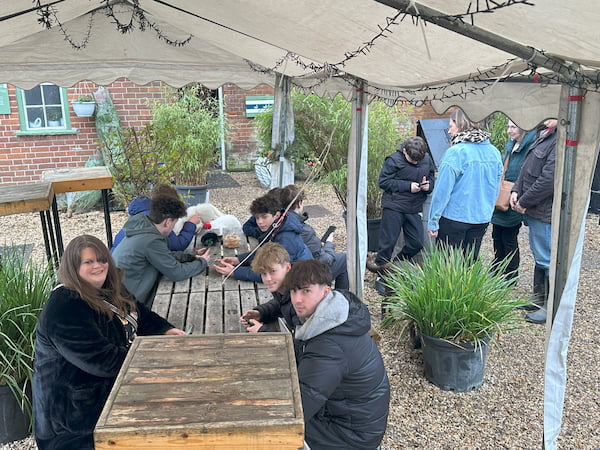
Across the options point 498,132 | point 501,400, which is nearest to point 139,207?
point 501,400

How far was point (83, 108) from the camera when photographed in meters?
9.48

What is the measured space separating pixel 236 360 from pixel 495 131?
9233mm

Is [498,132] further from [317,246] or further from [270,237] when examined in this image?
[270,237]

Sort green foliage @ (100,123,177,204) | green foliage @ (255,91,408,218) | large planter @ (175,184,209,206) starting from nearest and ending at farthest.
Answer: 1. green foliage @ (255,91,408,218)
2. green foliage @ (100,123,177,204)
3. large planter @ (175,184,209,206)

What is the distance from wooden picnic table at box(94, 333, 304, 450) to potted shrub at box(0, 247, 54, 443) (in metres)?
1.42

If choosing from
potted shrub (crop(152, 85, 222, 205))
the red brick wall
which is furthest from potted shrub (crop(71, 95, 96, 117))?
potted shrub (crop(152, 85, 222, 205))

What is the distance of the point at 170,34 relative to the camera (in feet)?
16.8

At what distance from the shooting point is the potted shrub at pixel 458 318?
11.9ft

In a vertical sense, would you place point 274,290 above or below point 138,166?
below

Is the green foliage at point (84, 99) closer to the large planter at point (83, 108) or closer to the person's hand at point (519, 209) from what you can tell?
the large planter at point (83, 108)

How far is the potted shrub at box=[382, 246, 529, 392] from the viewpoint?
11.9 feet

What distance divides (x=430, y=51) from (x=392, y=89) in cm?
128

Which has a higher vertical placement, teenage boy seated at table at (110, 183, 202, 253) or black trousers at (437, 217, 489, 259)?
teenage boy seated at table at (110, 183, 202, 253)

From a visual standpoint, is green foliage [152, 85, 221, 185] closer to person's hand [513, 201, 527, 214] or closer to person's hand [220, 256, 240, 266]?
person's hand [220, 256, 240, 266]
